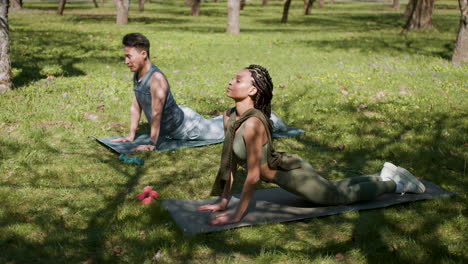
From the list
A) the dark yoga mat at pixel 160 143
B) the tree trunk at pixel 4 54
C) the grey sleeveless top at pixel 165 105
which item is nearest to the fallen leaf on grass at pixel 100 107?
the dark yoga mat at pixel 160 143

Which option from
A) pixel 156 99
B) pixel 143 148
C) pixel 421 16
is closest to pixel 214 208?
pixel 143 148

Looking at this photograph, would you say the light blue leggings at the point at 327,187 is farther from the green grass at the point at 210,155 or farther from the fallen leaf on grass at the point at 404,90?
the fallen leaf on grass at the point at 404,90

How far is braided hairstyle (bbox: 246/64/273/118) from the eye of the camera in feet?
15.3

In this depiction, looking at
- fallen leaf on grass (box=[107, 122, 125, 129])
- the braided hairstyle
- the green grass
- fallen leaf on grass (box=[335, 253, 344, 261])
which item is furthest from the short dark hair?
fallen leaf on grass (box=[335, 253, 344, 261])

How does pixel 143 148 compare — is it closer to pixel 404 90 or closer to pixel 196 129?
pixel 196 129

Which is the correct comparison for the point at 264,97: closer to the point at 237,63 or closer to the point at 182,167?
the point at 182,167

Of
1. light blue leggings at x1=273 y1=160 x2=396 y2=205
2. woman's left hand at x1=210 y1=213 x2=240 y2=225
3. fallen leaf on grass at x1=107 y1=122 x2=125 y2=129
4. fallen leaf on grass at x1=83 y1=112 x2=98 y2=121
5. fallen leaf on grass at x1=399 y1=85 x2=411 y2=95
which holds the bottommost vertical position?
fallen leaf on grass at x1=107 y1=122 x2=125 y2=129

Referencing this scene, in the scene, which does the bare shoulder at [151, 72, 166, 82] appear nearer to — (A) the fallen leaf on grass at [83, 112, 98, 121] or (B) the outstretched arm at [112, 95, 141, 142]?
(B) the outstretched arm at [112, 95, 141, 142]

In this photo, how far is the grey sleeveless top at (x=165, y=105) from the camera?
7074 mm

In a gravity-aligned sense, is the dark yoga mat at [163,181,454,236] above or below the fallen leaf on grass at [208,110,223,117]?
above

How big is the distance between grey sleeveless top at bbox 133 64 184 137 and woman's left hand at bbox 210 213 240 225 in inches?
112

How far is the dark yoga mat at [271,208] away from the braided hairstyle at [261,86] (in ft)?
3.34

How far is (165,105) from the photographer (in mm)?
7285

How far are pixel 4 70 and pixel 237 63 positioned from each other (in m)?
6.67
